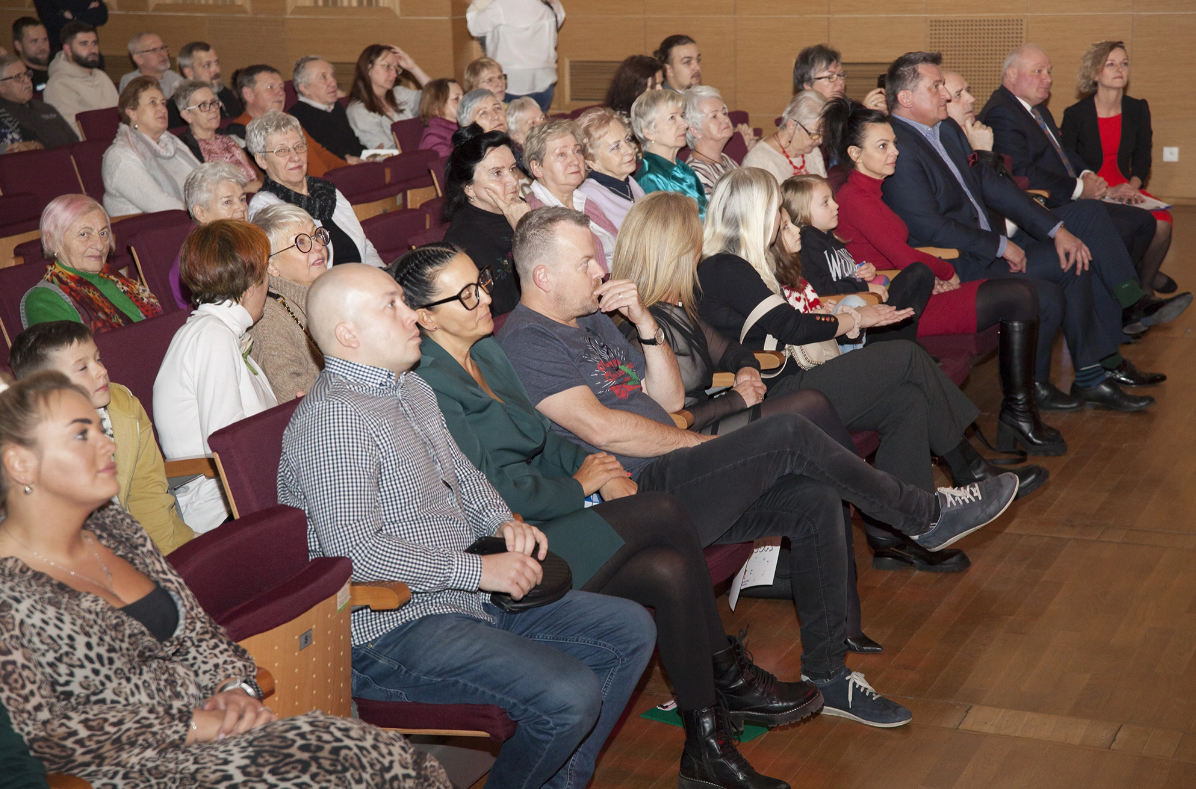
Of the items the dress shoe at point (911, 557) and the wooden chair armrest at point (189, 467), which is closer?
the wooden chair armrest at point (189, 467)

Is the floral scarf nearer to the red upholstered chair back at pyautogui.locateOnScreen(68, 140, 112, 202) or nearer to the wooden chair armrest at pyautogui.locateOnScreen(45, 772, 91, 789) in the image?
the wooden chair armrest at pyautogui.locateOnScreen(45, 772, 91, 789)

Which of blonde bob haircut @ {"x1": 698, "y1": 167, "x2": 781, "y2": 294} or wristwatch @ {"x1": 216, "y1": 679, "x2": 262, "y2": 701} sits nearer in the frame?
wristwatch @ {"x1": 216, "y1": 679, "x2": 262, "y2": 701}

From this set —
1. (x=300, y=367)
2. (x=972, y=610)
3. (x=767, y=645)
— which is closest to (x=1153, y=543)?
(x=972, y=610)

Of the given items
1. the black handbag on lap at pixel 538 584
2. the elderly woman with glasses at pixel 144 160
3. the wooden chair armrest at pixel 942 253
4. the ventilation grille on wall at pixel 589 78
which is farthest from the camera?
the ventilation grille on wall at pixel 589 78

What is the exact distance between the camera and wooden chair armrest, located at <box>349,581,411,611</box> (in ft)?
6.04

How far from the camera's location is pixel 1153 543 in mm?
3305

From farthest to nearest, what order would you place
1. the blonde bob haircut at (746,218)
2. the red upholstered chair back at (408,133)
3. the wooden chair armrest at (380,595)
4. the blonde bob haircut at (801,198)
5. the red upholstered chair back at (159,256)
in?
the red upholstered chair back at (408,133)
the blonde bob haircut at (801,198)
the red upholstered chair back at (159,256)
the blonde bob haircut at (746,218)
the wooden chair armrest at (380,595)

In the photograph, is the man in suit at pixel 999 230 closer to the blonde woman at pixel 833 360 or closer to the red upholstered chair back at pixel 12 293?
the blonde woman at pixel 833 360

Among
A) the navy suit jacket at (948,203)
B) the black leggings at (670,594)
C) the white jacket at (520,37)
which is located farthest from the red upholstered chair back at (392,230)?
the white jacket at (520,37)

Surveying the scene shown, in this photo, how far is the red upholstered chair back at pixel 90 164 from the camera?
5.39 metres

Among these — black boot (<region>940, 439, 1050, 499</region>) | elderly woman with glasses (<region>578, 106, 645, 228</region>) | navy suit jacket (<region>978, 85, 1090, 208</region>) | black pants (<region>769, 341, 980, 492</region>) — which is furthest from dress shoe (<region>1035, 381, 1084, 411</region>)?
elderly woman with glasses (<region>578, 106, 645, 228</region>)

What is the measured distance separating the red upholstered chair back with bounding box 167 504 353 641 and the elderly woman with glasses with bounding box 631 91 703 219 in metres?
2.76

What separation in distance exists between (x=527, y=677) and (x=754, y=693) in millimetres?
691

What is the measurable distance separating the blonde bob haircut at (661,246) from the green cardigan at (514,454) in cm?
75
